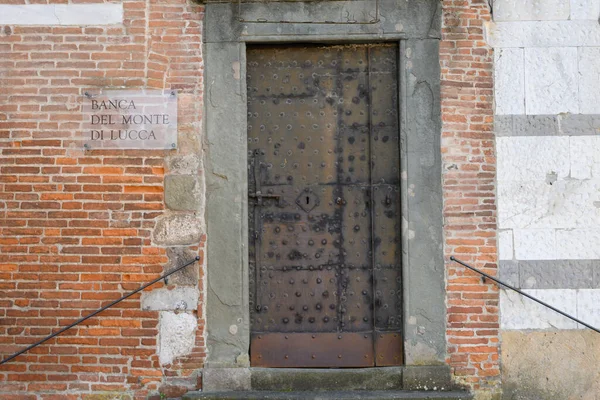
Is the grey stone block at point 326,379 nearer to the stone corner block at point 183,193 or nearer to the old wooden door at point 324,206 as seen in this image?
the old wooden door at point 324,206

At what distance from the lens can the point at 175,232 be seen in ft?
17.0

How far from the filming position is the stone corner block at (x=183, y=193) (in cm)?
520

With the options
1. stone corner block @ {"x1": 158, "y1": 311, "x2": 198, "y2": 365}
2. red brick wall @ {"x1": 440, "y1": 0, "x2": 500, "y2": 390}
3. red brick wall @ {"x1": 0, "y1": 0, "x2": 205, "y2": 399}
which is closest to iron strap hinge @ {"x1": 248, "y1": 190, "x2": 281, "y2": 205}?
red brick wall @ {"x1": 0, "y1": 0, "x2": 205, "y2": 399}

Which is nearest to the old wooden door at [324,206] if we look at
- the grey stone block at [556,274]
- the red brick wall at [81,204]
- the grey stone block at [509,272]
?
the red brick wall at [81,204]

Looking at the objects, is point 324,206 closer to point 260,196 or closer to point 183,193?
point 260,196

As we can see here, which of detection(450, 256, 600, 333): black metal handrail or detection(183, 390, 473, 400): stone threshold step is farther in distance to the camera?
detection(450, 256, 600, 333): black metal handrail

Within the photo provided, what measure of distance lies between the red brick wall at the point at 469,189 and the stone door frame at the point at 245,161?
0.08 m

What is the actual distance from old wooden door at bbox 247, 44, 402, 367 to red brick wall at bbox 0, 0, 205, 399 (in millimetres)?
513

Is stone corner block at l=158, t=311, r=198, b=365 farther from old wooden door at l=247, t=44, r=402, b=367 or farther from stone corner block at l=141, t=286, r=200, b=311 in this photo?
old wooden door at l=247, t=44, r=402, b=367

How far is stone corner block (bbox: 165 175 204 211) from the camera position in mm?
5203

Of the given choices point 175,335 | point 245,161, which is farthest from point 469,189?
point 175,335

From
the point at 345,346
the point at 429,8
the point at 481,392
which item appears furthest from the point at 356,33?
the point at 481,392

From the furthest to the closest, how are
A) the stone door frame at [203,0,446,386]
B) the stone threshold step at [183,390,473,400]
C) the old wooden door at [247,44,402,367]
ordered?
the old wooden door at [247,44,402,367]
the stone door frame at [203,0,446,386]
the stone threshold step at [183,390,473,400]

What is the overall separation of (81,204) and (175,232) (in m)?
0.72
